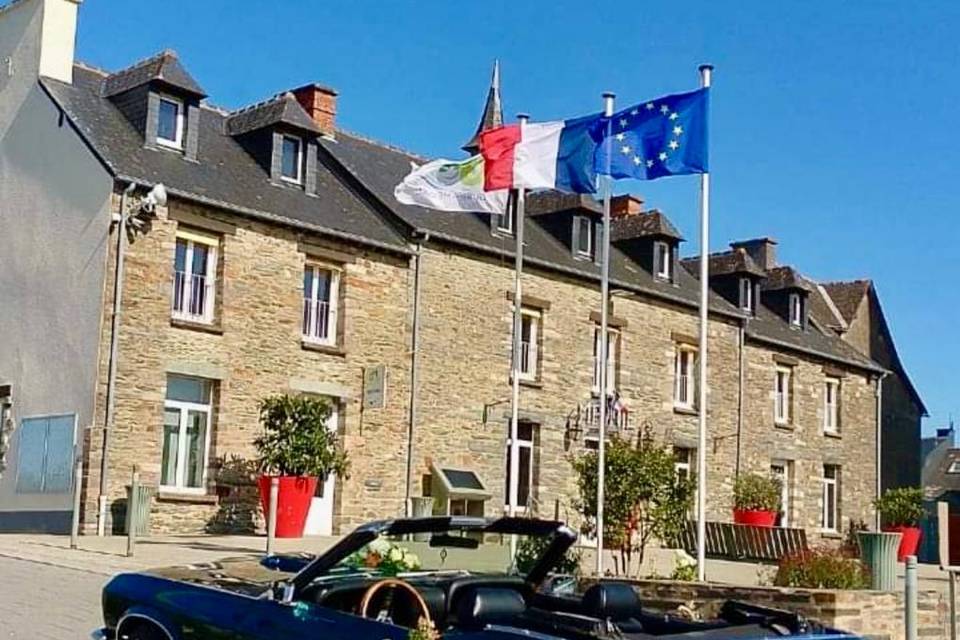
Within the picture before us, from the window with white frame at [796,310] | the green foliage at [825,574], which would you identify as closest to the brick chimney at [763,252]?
the window with white frame at [796,310]

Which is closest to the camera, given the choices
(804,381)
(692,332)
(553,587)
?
(553,587)

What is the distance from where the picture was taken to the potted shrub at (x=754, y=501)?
95.0 ft

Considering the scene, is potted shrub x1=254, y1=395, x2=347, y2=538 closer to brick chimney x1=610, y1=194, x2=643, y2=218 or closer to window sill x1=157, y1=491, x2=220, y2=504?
Answer: window sill x1=157, y1=491, x2=220, y2=504

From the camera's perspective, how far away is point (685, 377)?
2995 centimetres

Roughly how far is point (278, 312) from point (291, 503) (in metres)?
3.49

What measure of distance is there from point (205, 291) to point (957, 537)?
1241 cm

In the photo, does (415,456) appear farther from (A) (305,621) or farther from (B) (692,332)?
(A) (305,621)

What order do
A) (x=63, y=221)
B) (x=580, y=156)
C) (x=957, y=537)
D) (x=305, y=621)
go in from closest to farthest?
(x=305, y=621)
(x=957, y=537)
(x=580, y=156)
(x=63, y=221)

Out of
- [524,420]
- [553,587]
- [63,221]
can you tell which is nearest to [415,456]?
[524,420]

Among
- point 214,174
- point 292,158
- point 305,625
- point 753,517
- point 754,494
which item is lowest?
point 305,625

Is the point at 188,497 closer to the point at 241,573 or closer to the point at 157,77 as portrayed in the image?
the point at 157,77

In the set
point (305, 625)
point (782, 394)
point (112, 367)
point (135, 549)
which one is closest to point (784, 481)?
point (782, 394)

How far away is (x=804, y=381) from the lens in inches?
1312

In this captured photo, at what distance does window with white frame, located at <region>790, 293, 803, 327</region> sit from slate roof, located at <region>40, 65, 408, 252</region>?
14651 millimetres
